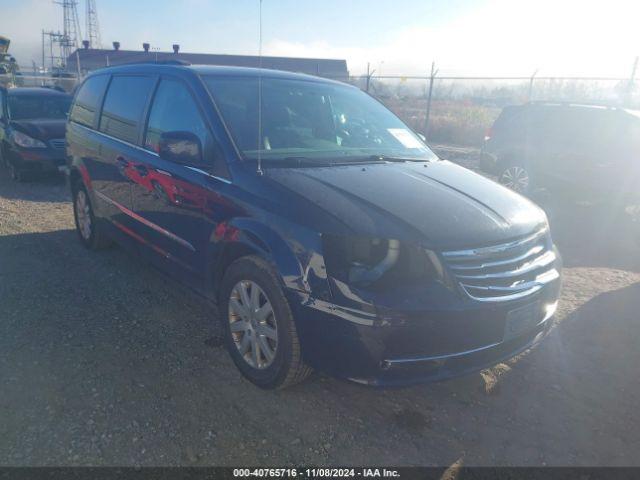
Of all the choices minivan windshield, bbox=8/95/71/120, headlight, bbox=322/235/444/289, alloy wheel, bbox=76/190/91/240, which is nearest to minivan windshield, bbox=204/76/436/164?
headlight, bbox=322/235/444/289

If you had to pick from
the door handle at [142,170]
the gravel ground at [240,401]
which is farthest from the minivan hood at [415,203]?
the door handle at [142,170]

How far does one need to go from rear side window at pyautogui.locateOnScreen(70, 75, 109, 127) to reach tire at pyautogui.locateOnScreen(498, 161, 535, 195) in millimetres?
6550

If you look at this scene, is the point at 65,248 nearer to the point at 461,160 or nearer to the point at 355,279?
the point at 355,279

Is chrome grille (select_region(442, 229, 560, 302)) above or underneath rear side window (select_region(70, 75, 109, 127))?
underneath

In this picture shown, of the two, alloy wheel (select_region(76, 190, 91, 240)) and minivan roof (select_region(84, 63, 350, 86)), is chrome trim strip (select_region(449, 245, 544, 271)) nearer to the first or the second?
minivan roof (select_region(84, 63, 350, 86))

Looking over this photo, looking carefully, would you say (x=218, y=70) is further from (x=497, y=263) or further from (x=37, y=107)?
(x=37, y=107)

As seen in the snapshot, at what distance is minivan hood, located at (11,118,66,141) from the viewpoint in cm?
873

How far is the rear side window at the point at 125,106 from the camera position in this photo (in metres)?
4.14

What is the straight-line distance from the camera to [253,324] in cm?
299

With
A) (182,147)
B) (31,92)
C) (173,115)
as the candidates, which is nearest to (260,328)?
(182,147)

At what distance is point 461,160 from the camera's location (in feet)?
45.6

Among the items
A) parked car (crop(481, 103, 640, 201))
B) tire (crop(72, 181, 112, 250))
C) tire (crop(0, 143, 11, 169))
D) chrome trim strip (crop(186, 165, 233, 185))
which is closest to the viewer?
chrome trim strip (crop(186, 165, 233, 185))

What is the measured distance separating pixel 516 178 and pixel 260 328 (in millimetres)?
7405

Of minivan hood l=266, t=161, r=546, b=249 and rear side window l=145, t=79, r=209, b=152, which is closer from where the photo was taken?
minivan hood l=266, t=161, r=546, b=249
